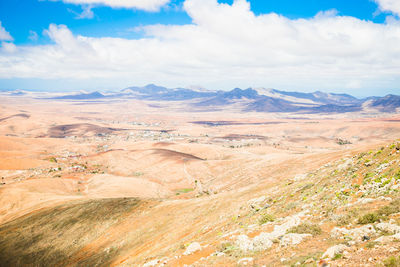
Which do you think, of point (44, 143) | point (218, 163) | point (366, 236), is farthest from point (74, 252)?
point (44, 143)

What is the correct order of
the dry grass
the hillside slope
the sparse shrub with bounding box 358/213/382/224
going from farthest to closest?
the dry grass, the sparse shrub with bounding box 358/213/382/224, the hillside slope

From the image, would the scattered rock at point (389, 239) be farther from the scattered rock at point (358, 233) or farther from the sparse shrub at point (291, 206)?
the sparse shrub at point (291, 206)

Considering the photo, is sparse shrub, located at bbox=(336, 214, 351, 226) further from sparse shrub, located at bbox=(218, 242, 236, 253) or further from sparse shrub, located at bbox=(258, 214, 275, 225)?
sparse shrub, located at bbox=(218, 242, 236, 253)

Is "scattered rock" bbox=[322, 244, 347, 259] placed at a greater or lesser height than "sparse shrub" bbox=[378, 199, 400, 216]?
lesser

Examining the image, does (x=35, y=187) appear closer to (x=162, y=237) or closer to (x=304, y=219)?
(x=162, y=237)

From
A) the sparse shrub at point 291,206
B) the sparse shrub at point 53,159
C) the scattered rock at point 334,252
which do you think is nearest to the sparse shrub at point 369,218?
the scattered rock at point 334,252

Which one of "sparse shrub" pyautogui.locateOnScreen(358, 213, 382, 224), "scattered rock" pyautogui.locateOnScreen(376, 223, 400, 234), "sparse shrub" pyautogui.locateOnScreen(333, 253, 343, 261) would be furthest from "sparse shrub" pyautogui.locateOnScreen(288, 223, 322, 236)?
"sparse shrub" pyautogui.locateOnScreen(333, 253, 343, 261)
